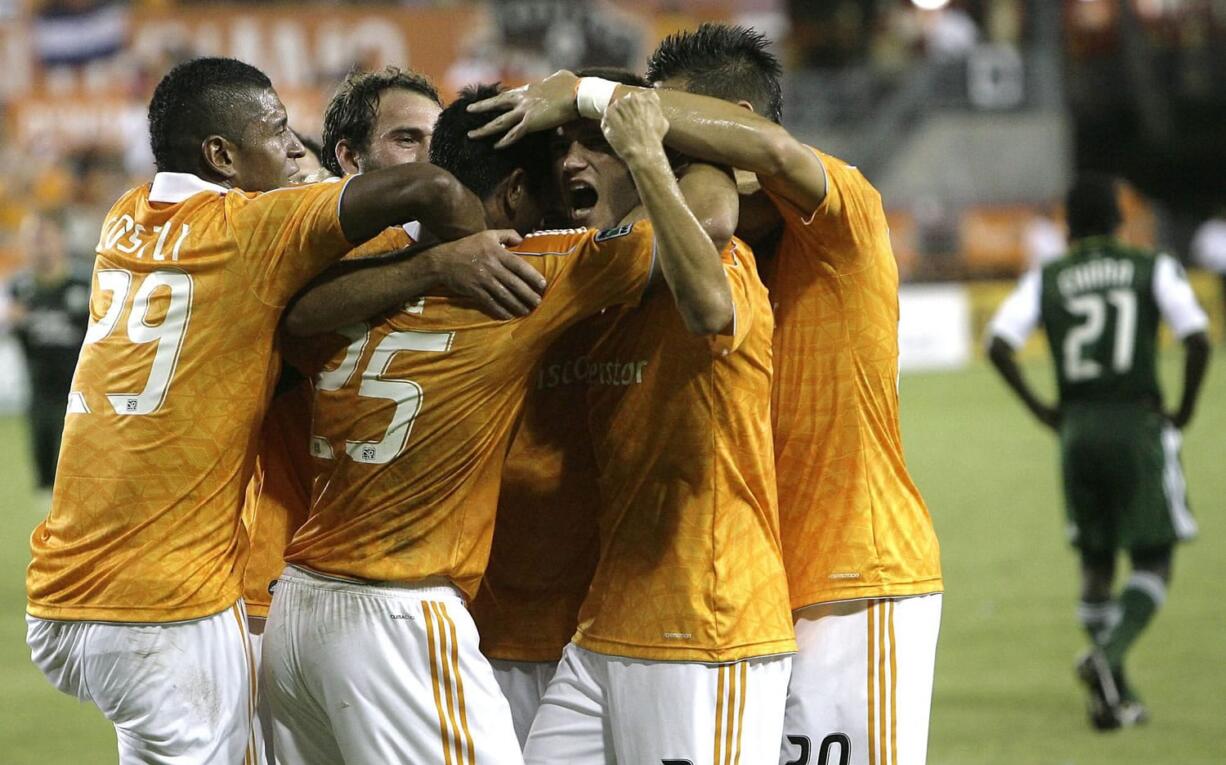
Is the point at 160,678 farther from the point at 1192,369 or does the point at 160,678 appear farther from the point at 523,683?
the point at 1192,369

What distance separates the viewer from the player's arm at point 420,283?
135 inches

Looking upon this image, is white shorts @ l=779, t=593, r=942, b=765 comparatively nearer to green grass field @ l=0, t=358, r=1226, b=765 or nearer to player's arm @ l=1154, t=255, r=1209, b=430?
green grass field @ l=0, t=358, r=1226, b=765

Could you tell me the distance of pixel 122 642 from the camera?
3580 millimetres

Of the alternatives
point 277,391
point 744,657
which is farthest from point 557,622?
point 277,391

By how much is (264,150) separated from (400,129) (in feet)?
1.36

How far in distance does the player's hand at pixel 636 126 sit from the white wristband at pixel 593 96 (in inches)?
3.2

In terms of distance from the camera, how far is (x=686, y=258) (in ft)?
10.6

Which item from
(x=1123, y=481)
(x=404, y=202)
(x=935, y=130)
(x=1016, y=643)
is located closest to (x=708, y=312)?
(x=404, y=202)

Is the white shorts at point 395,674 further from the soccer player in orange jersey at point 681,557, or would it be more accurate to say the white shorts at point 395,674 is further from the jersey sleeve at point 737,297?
the jersey sleeve at point 737,297

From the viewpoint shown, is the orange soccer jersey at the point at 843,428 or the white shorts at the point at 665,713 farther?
the orange soccer jersey at the point at 843,428

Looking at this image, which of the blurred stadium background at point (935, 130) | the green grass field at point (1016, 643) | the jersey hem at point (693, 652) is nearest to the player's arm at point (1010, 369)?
the green grass field at point (1016, 643)

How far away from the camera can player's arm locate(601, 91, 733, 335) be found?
3.23 metres

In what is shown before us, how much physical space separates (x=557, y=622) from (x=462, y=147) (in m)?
1.19

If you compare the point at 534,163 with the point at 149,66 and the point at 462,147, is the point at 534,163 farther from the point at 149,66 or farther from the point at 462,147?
the point at 149,66
